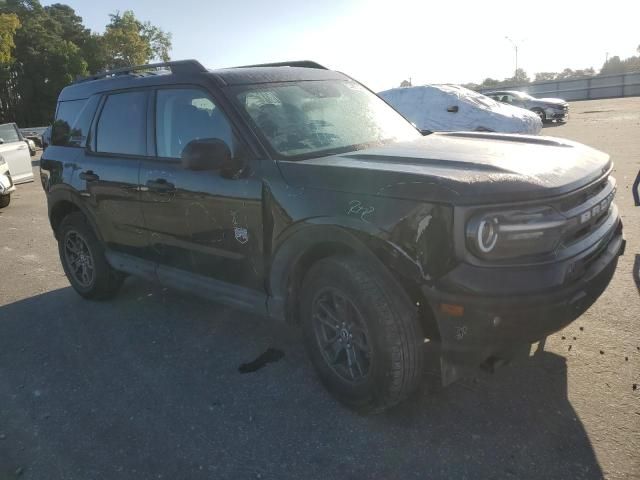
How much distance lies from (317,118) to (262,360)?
1.70 meters

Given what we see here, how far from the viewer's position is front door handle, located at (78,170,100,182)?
4.67 meters

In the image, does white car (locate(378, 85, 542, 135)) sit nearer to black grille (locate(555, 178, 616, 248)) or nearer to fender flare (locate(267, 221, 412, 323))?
black grille (locate(555, 178, 616, 248))

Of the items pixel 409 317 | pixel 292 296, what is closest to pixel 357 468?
pixel 409 317

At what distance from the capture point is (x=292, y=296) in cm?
335

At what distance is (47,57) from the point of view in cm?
5344

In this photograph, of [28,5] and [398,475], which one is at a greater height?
[28,5]

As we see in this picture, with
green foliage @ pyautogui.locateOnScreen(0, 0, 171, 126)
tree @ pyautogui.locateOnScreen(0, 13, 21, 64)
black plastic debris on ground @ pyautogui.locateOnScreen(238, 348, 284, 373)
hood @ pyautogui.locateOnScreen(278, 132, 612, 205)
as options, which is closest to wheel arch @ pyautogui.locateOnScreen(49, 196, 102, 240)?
black plastic debris on ground @ pyautogui.locateOnScreen(238, 348, 284, 373)

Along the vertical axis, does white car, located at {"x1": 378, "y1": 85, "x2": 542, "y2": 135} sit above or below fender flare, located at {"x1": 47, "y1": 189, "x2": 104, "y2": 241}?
above

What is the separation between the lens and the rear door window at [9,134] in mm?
13070

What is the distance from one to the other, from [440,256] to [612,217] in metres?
1.42

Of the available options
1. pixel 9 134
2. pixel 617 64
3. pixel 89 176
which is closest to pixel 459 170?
pixel 89 176

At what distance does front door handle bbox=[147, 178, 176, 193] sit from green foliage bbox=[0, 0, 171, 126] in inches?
2060

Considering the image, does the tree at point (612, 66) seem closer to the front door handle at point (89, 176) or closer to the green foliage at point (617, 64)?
the green foliage at point (617, 64)

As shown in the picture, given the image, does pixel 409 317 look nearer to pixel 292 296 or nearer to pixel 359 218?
pixel 359 218
